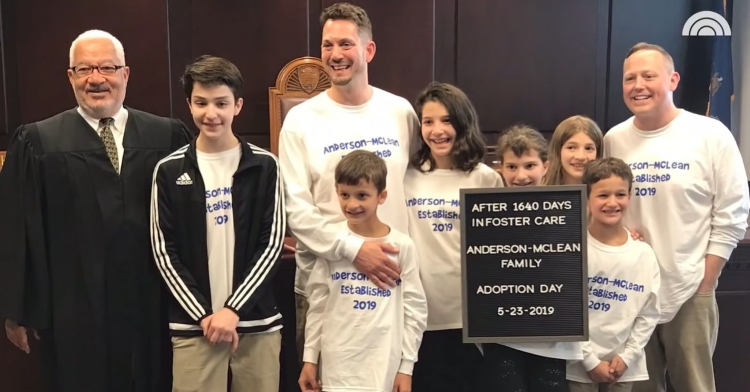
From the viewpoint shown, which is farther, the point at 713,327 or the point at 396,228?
the point at 713,327

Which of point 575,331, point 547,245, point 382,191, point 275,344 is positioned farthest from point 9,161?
point 575,331

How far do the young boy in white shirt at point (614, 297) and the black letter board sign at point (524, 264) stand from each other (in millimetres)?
131

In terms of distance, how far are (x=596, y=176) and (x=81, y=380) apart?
1.80 m

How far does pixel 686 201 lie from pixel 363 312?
1.20m

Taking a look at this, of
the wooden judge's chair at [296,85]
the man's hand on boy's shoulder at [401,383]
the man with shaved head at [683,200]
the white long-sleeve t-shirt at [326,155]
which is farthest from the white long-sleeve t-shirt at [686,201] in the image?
the wooden judge's chair at [296,85]

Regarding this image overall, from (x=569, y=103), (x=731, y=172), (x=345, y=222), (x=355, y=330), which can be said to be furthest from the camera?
(x=569, y=103)

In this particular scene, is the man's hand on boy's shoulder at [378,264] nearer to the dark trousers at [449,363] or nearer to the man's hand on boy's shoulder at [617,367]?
the dark trousers at [449,363]

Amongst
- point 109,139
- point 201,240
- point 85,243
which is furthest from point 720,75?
point 85,243

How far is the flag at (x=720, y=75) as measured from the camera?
4277 millimetres

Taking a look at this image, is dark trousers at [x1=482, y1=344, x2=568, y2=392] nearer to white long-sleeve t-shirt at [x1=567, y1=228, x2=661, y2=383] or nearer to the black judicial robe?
white long-sleeve t-shirt at [x1=567, y1=228, x2=661, y2=383]

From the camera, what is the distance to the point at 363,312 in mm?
1942

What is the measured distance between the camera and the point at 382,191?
1.99m

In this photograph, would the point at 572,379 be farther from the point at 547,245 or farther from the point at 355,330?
the point at 355,330

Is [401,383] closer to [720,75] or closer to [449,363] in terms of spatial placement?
[449,363]
